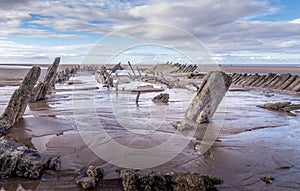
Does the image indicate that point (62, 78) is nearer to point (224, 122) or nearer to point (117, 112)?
point (117, 112)

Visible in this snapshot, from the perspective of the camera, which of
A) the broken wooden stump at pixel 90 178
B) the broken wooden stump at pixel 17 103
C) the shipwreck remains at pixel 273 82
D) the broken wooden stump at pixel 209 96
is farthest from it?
the shipwreck remains at pixel 273 82

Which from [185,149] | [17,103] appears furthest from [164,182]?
[17,103]

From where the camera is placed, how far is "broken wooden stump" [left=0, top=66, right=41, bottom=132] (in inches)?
342

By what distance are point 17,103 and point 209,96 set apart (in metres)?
6.14

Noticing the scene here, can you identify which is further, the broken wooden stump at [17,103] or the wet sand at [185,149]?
the broken wooden stump at [17,103]

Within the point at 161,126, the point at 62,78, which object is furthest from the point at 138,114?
the point at 62,78

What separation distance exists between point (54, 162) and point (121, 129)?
11.4 feet

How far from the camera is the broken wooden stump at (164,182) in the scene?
4.84 metres

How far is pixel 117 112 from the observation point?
11898 millimetres

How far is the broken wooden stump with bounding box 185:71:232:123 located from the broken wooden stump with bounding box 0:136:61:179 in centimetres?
560

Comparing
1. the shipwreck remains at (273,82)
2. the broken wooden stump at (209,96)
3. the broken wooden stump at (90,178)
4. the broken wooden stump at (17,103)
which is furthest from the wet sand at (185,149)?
the shipwreck remains at (273,82)

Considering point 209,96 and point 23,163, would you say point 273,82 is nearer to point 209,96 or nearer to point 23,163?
point 209,96

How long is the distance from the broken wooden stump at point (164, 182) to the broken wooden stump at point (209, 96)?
5112mm

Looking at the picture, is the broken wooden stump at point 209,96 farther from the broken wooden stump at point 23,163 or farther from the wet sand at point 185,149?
the broken wooden stump at point 23,163
